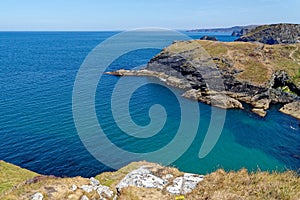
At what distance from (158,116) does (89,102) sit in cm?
1635

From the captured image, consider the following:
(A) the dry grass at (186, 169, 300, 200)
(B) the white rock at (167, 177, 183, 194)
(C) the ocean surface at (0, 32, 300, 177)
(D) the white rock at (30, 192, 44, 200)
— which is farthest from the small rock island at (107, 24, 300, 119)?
(D) the white rock at (30, 192, 44, 200)

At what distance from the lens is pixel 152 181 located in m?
18.2

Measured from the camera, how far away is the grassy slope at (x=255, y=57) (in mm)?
72925

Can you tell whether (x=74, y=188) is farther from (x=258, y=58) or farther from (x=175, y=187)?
(x=258, y=58)

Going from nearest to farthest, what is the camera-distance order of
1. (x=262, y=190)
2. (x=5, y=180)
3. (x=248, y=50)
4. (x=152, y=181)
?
(x=262, y=190), (x=152, y=181), (x=5, y=180), (x=248, y=50)

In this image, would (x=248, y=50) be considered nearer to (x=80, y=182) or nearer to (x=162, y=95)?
(x=162, y=95)

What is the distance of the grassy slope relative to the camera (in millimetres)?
72925

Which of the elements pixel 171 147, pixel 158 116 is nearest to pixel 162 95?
pixel 158 116

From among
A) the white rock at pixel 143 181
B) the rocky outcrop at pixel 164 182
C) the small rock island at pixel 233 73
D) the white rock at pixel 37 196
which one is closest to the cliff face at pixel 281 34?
the small rock island at pixel 233 73

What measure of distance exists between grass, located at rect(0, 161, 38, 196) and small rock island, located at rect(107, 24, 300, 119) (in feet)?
154

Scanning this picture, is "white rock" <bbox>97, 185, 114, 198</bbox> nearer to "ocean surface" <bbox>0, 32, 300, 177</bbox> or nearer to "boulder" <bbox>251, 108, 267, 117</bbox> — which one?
"ocean surface" <bbox>0, 32, 300, 177</bbox>

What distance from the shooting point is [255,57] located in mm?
82375

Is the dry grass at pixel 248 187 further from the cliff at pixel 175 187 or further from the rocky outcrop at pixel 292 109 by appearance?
the rocky outcrop at pixel 292 109

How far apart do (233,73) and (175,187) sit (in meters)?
62.8
